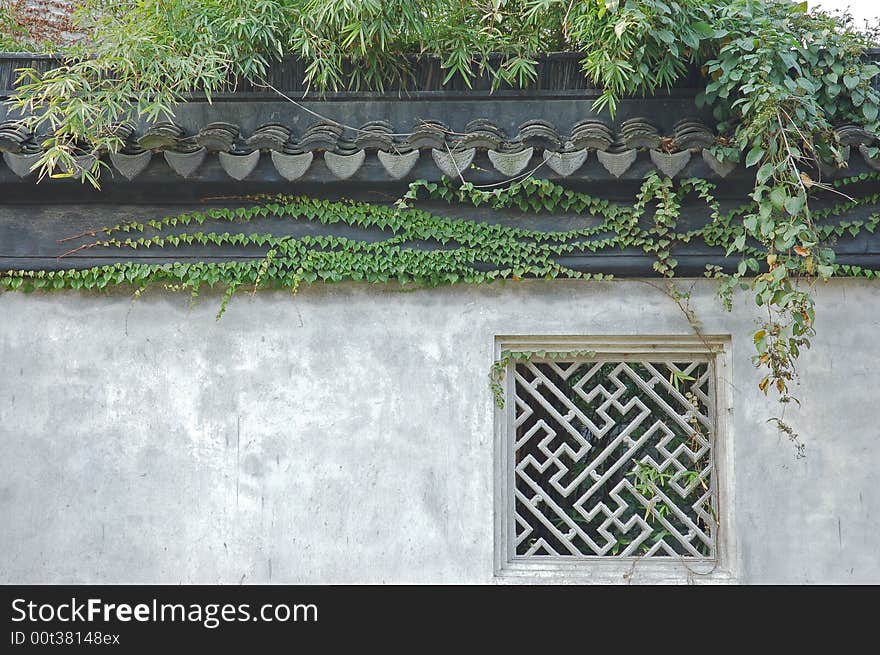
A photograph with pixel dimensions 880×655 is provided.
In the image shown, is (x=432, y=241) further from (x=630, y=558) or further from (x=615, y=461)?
(x=630, y=558)

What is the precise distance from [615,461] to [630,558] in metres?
0.53

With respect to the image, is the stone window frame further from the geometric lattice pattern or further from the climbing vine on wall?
the climbing vine on wall

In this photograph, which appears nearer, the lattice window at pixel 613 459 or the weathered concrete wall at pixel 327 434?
the weathered concrete wall at pixel 327 434

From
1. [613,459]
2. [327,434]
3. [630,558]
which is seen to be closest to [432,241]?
[327,434]

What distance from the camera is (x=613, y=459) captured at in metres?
4.54

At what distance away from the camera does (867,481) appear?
14.0ft

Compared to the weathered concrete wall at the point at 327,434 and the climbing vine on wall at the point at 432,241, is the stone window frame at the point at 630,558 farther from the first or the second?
the climbing vine on wall at the point at 432,241

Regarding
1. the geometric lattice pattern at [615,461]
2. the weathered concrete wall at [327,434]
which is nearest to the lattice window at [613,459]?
the geometric lattice pattern at [615,461]

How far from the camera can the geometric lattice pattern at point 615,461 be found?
14.4 feet

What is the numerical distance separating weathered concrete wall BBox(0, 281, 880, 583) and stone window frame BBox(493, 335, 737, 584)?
70mm

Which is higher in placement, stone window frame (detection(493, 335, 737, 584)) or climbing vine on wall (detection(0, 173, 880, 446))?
climbing vine on wall (detection(0, 173, 880, 446))

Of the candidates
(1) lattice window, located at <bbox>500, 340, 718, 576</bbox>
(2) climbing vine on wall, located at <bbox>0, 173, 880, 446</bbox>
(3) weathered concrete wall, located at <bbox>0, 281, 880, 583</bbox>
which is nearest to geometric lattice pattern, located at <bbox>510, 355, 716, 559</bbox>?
(1) lattice window, located at <bbox>500, 340, 718, 576</bbox>

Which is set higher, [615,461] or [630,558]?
[615,461]

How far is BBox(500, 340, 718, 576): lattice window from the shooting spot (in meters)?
4.39
